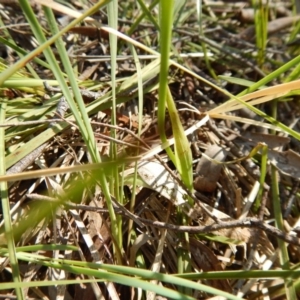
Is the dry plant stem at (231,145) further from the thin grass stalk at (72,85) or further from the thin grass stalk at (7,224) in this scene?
the thin grass stalk at (7,224)

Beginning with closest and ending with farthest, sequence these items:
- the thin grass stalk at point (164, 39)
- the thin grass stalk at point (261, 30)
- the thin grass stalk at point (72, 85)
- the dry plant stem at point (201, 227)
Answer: the thin grass stalk at point (164, 39)
the thin grass stalk at point (72, 85)
the dry plant stem at point (201, 227)
the thin grass stalk at point (261, 30)

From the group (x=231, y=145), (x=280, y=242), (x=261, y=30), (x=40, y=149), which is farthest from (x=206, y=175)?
(x=261, y=30)

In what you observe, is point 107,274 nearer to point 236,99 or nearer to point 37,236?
point 37,236

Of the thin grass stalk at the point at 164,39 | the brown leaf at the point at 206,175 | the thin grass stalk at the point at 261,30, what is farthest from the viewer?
the thin grass stalk at the point at 261,30

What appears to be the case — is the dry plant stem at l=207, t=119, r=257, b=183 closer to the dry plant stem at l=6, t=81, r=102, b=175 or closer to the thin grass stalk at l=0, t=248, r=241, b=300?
the dry plant stem at l=6, t=81, r=102, b=175

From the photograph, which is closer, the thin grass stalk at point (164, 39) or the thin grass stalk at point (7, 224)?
the thin grass stalk at point (164, 39)

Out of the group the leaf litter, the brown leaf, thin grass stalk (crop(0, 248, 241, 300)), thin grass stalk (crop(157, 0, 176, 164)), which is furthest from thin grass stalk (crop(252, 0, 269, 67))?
thin grass stalk (crop(0, 248, 241, 300))

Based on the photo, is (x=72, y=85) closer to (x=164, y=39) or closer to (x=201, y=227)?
(x=164, y=39)

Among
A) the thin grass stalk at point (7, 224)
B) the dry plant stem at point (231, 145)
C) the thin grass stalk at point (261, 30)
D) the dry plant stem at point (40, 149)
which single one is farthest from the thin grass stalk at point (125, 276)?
the thin grass stalk at point (261, 30)
